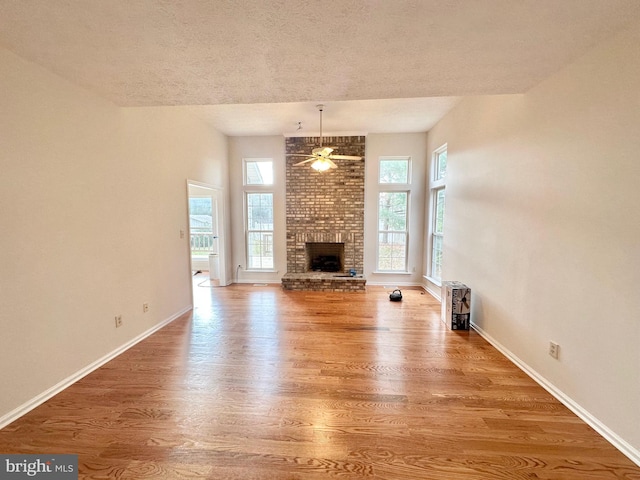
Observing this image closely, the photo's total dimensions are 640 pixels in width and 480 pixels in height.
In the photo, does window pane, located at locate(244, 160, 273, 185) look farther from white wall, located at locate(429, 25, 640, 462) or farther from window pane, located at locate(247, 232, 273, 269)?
white wall, located at locate(429, 25, 640, 462)

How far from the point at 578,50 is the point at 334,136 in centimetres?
395

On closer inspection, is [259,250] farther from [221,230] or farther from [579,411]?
[579,411]

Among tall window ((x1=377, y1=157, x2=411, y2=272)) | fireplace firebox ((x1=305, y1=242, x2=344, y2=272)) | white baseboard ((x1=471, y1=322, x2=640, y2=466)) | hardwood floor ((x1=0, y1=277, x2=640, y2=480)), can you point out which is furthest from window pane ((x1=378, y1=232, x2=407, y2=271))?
white baseboard ((x1=471, y1=322, x2=640, y2=466))

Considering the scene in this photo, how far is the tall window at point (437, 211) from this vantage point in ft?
15.3

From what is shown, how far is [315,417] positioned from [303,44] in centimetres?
251

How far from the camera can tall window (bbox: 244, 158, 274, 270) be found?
5.54 metres

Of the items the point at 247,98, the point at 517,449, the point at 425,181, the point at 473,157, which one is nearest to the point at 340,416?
the point at 517,449

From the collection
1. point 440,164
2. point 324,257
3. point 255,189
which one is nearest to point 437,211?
point 440,164

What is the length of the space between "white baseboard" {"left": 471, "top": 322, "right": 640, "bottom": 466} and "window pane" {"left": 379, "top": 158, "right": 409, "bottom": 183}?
3.60m

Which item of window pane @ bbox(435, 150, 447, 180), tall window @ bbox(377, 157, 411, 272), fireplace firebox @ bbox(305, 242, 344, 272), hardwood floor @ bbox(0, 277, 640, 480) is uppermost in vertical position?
window pane @ bbox(435, 150, 447, 180)

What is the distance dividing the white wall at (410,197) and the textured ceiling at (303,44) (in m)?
2.93

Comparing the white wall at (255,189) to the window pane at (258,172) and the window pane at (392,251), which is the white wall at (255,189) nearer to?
the window pane at (258,172)

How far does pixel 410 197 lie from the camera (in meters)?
5.37

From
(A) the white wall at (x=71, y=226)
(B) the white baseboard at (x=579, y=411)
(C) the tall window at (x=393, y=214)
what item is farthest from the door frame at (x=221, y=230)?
(B) the white baseboard at (x=579, y=411)
